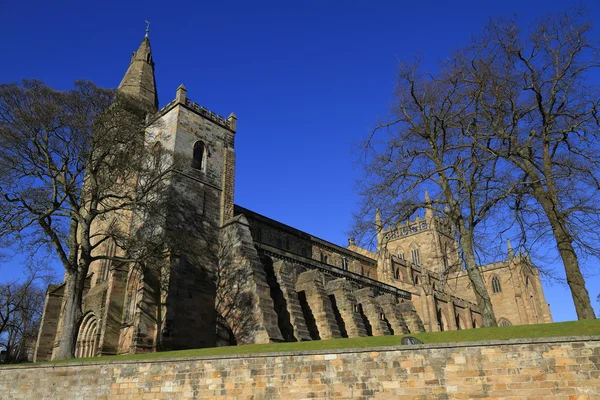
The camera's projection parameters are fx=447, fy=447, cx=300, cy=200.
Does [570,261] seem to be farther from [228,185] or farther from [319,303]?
[228,185]

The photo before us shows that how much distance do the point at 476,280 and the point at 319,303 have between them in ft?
33.7

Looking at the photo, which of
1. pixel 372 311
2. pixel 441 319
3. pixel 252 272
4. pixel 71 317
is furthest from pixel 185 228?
pixel 441 319

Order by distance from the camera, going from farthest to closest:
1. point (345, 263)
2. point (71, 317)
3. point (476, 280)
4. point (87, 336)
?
point (345, 263) → point (87, 336) → point (71, 317) → point (476, 280)

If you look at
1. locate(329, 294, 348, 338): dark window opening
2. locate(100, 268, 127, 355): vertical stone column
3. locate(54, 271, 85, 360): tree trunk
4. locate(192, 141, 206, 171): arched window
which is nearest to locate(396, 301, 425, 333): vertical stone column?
locate(329, 294, 348, 338): dark window opening

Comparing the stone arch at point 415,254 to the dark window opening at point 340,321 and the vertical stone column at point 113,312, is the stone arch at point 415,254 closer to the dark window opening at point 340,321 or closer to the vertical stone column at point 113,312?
the dark window opening at point 340,321

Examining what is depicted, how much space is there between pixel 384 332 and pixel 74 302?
1840cm

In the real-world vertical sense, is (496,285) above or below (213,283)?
above

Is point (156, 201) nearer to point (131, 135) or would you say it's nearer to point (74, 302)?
point (131, 135)

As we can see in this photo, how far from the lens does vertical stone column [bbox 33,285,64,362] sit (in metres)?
25.3

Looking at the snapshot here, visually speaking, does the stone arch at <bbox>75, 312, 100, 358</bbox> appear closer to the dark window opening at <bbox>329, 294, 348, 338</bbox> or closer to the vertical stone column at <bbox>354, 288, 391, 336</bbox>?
the dark window opening at <bbox>329, 294, 348, 338</bbox>

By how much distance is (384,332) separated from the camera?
2870cm

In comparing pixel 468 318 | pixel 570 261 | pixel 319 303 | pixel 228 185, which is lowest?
pixel 570 261

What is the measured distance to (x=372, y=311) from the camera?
97.5ft

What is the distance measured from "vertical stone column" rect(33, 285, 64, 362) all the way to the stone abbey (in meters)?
0.05
